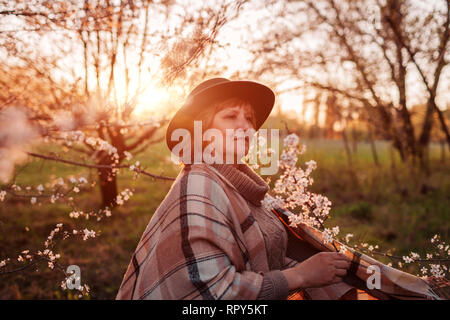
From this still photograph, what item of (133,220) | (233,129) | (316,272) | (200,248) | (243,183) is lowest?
(133,220)

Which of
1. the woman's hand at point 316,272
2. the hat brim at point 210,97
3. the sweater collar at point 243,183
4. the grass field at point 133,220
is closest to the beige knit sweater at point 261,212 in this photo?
the sweater collar at point 243,183

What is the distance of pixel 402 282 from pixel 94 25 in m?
2.82

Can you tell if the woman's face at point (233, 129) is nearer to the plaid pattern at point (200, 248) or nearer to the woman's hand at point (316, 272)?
the plaid pattern at point (200, 248)

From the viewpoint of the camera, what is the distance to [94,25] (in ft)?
8.32

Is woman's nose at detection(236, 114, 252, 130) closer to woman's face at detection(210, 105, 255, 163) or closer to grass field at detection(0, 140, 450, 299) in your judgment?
woman's face at detection(210, 105, 255, 163)

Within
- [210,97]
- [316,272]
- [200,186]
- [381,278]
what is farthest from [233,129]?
[381,278]

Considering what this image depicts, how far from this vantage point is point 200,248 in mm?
1389

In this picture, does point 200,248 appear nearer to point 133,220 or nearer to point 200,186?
point 200,186

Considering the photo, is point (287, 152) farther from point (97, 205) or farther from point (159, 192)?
point (159, 192)

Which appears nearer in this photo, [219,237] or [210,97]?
[219,237]

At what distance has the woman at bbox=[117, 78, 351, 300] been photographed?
1.38m

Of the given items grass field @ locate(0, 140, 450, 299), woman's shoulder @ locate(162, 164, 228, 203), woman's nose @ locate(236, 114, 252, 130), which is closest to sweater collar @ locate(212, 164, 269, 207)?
woman's shoulder @ locate(162, 164, 228, 203)

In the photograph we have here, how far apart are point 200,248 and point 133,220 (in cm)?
561
